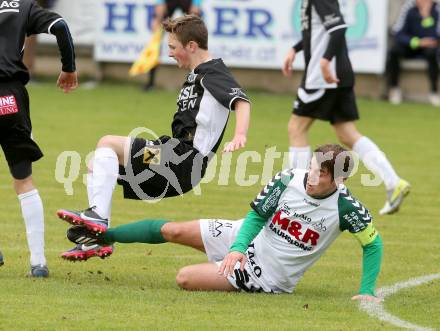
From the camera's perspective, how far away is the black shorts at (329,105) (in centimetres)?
1078

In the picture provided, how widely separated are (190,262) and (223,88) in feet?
4.89

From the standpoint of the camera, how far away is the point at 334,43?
10414 millimetres

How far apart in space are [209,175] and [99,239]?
215 inches

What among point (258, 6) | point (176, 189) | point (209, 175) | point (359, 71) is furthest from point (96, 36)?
point (176, 189)

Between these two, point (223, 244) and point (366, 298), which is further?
point (223, 244)

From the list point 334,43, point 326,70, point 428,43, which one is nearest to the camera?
point 326,70

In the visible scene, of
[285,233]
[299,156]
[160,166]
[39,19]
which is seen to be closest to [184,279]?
[285,233]

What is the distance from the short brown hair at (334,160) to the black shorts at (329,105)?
3.90 meters

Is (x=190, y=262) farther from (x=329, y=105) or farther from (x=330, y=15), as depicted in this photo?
(x=330, y=15)

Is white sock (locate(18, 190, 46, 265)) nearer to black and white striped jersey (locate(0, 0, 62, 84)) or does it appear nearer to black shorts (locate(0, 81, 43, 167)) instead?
black shorts (locate(0, 81, 43, 167))

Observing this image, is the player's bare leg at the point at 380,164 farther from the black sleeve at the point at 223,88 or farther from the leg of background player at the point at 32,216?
the leg of background player at the point at 32,216

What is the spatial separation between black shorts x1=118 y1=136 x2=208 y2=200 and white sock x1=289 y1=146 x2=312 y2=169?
3.27m

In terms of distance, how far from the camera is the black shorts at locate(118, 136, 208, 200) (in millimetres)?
7527

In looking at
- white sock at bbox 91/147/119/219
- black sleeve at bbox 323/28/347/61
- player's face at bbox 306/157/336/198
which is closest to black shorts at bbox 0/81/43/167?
white sock at bbox 91/147/119/219
